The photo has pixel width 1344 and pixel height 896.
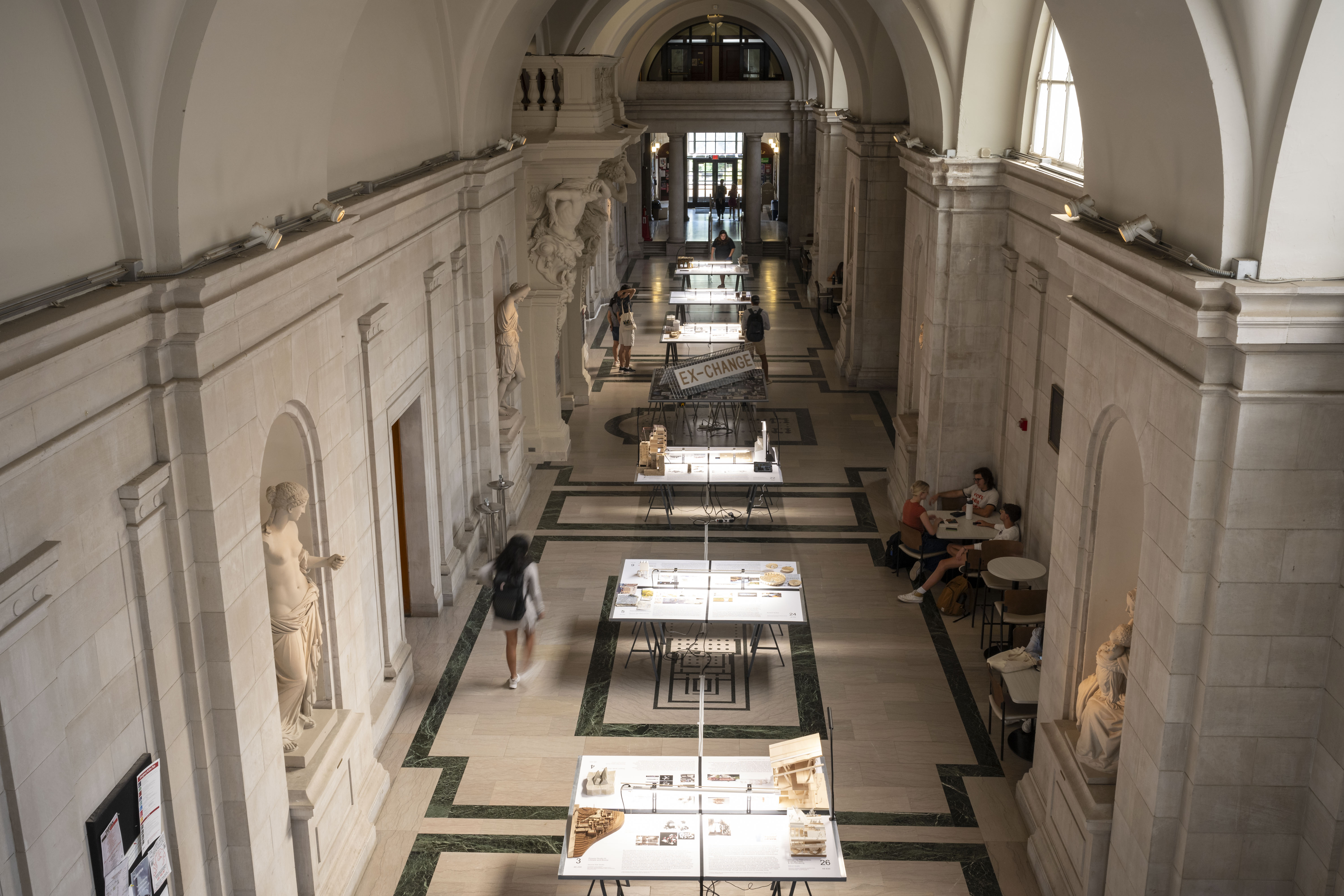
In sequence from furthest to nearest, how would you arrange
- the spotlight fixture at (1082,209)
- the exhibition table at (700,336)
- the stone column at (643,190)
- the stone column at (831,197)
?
the stone column at (643,190)
the stone column at (831,197)
the exhibition table at (700,336)
the spotlight fixture at (1082,209)

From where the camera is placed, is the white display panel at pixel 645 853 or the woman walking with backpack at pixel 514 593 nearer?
the white display panel at pixel 645 853

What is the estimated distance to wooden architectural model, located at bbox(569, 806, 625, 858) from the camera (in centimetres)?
674

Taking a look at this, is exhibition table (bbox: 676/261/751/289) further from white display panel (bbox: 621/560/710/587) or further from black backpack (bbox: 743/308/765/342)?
white display panel (bbox: 621/560/710/587)

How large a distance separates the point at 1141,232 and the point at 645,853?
4.42m

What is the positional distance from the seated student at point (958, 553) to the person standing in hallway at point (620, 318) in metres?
10.2

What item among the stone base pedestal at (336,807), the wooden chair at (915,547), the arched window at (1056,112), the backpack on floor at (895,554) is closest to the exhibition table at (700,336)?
the backpack on floor at (895,554)

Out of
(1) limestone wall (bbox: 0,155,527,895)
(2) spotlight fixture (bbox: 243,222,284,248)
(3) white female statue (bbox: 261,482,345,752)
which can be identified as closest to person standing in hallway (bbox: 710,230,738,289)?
(1) limestone wall (bbox: 0,155,527,895)

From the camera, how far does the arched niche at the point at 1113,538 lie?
7.05m

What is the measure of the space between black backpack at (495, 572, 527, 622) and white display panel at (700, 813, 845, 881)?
3178 mm

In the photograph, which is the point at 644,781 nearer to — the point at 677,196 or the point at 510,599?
the point at 510,599

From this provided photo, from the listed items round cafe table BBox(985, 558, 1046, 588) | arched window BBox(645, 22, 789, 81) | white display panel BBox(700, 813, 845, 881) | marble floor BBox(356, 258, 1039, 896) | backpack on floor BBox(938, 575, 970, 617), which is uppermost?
arched window BBox(645, 22, 789, 81)

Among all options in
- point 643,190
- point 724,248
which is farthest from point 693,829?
point 643,190

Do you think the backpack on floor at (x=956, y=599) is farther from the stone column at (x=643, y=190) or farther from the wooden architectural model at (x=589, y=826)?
the stone column at (x=643, y=190)

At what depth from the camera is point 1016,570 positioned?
10531mm
